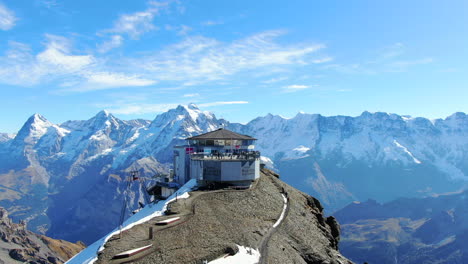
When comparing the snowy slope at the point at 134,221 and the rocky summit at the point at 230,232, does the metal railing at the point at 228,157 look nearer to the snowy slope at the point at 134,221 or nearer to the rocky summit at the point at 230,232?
the rocky summit at the point at 230,232

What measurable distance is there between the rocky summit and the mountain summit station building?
3640 millimetres

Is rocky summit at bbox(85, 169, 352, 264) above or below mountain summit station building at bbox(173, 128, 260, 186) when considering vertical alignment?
below

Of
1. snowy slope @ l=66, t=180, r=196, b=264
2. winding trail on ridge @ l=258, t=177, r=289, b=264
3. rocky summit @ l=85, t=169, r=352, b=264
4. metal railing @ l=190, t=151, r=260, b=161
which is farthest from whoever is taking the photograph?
metal railing @ l=190, t=151, r=260, b=161

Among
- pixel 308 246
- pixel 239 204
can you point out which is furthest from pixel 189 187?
pixel 308 246

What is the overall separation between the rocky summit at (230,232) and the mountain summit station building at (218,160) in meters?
3.64

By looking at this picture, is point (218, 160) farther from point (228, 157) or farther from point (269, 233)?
point (269, 233)

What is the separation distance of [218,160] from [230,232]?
2209 cm

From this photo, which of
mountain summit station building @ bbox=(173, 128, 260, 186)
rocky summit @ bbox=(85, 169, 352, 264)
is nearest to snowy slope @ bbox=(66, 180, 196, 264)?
rocky summit @ bbox=(85, 169, 352, 264)

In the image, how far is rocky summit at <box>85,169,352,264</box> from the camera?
1303 inches

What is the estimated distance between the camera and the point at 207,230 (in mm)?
38500

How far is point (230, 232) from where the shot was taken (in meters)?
39.1

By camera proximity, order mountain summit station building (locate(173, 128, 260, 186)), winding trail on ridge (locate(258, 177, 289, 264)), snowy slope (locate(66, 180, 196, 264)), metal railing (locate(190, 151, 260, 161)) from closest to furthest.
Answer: winding trail on ridge (locate(258, 177, 289, 264))
snowy slope (locate(66, 180, 196, 264))
mountain summit station building (locate(173, 128, 260, 186))
metal railing (locate(190, 151, 260, 161))

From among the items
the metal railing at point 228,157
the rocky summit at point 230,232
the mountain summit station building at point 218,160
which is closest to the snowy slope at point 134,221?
the rocky summit at point 230,232

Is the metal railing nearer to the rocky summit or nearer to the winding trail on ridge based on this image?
the rocky summit
